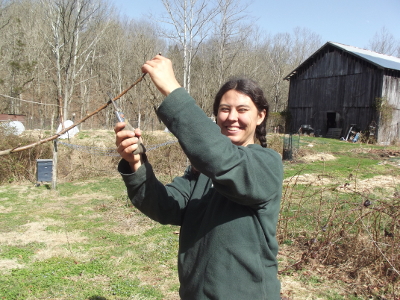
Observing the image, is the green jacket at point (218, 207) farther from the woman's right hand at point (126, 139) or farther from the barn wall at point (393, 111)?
the barn wall at point (393, 111)

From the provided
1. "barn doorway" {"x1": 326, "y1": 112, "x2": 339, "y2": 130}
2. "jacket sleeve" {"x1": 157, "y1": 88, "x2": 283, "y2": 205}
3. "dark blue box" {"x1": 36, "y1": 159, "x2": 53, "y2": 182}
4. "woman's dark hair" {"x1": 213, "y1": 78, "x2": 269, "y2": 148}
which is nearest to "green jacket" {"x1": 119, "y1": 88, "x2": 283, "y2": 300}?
"jacket sleeve" {"x1": 157, "y1": 88, "x2": 283, "y2": 205}

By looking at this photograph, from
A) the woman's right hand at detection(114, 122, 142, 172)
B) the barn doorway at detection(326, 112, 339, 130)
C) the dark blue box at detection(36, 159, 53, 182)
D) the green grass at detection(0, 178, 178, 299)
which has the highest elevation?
the barn doorway at detection(326, 112, 339, 130)

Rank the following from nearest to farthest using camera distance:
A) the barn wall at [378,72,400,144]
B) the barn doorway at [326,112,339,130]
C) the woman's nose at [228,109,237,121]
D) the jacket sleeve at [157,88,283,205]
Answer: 1. the jacket sleeve at [157,88,283,205]
2. the woman's nose at [228,109,237,121]
3. the barn wall at [378,72,400,144]
4. the barn doorway at [326,112,339,130]

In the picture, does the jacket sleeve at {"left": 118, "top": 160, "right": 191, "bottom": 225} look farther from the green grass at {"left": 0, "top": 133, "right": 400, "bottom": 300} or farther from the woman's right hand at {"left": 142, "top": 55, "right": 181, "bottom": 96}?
the green grass at {"left": 0, "top": 133, "right": 400, "bottom": 300}

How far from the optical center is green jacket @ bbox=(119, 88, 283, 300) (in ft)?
3.16

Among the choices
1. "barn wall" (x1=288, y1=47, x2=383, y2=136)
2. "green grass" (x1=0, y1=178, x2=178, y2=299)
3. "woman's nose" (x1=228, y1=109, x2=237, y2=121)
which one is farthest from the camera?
"barn wall" (x1=288, y1=47, x2=383, y2=136)

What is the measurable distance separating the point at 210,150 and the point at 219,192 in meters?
0.26

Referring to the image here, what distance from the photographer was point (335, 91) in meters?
24.5

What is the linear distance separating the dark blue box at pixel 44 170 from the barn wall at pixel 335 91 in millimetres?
20709

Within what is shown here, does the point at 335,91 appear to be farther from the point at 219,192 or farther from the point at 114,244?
the point at 219,192

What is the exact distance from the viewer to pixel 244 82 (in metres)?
1.43

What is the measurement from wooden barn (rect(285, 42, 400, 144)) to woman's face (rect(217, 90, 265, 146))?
77.7 feet

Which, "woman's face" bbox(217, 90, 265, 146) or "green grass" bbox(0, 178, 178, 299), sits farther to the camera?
"green grass" bbox(0, 178, 178, 299)

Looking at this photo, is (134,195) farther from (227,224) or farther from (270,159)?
(270,159)
